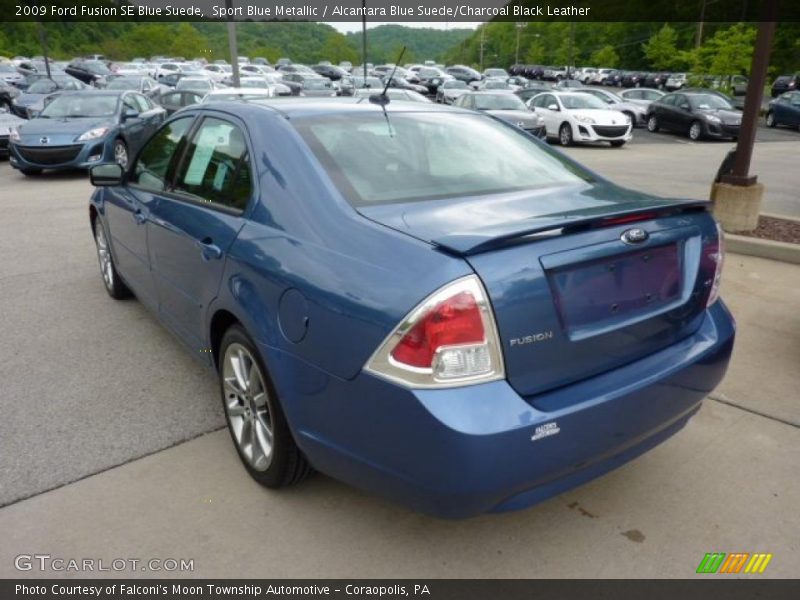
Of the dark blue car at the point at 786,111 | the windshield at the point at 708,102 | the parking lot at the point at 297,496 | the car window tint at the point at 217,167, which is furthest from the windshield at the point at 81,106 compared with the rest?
the dark blue car at the point at 786,111

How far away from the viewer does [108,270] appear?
528cm

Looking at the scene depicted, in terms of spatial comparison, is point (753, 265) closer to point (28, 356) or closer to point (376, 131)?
point (376, 131)

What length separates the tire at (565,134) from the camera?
17.6 metres

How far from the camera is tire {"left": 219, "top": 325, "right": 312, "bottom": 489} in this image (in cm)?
262

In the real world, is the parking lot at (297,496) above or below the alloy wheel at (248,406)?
below

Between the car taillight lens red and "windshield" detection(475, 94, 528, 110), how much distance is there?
50.9 feet

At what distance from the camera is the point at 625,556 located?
8.04 feet

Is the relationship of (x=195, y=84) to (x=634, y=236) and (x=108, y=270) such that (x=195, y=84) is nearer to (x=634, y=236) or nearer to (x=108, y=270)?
(x=108, y=270)

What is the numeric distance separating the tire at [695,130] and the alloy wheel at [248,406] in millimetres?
20664

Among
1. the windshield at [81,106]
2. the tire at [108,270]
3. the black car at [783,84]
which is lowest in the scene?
the black car at [783,84]

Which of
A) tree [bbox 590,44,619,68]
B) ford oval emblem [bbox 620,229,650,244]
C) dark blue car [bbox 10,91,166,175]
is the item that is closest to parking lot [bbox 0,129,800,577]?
ford oval emblem [bbox 620,229,650,244]

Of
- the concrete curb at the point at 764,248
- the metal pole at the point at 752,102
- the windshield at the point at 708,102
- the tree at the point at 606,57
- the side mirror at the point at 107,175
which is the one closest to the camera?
the side mirror at the point at 107,175

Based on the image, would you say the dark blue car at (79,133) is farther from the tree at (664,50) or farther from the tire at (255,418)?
the tree at (664,50)

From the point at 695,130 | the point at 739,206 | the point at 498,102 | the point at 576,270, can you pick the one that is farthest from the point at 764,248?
the point at 695,130
